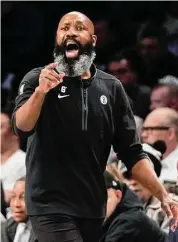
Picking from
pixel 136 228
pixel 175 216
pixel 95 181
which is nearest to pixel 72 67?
pixel 95 181

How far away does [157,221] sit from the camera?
4086mm

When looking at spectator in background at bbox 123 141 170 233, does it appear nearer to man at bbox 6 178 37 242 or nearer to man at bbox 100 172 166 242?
man at bbox 100 172 166 242

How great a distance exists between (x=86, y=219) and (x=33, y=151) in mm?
305

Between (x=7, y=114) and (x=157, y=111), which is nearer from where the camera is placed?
(x=157, y=111)

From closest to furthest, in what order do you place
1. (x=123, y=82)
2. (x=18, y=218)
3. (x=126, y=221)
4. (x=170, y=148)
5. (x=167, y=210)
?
(x=167, y=210) < (x=126, y=221) < (x=18, y=218) < (x=170, y=148) < (x=123, y=82)

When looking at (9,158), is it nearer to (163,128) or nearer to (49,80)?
(163,128)

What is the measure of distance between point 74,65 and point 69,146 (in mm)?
285

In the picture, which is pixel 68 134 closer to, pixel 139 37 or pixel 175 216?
pixel 175 216

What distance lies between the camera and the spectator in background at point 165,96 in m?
5.07

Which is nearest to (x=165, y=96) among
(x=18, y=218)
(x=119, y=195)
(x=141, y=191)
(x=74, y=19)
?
(x=141, y=191)

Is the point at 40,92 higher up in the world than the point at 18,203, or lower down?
higher up

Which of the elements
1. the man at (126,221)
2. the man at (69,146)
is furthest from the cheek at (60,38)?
the man at (126,221)

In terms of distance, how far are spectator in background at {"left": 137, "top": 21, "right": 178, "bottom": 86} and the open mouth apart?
3029 millimetres

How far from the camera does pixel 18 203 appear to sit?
425cm
